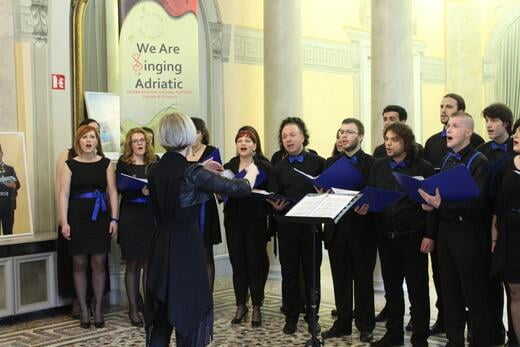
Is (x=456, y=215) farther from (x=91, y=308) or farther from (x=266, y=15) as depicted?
(x=266, y=15)

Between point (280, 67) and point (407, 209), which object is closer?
point (407, 209)

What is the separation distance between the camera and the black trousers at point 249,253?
5.71 m

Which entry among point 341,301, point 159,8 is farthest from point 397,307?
point 159,8

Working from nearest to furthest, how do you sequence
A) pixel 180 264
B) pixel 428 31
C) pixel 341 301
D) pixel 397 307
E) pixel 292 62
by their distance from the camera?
pixel 180 264, pixel 397 307, pixel 341 301, pixel 292 62, pixel 428 31

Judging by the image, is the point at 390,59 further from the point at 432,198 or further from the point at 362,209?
the point at 432,198

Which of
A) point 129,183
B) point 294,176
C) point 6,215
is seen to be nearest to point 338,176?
point 294,176

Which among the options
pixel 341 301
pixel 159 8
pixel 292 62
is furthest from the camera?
pixel 292 62

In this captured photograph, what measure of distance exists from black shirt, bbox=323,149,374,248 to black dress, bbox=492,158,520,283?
3.51 feet

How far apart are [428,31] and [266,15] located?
4328mm

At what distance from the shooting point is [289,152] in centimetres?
551

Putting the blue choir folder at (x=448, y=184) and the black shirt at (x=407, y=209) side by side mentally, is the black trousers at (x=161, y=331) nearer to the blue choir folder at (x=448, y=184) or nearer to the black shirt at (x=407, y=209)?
the blue choir folder at (x=448, y=184)

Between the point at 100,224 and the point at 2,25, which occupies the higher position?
the point at 2,25

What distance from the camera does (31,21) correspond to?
21.3 feet

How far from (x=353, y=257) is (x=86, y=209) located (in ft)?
7.44
